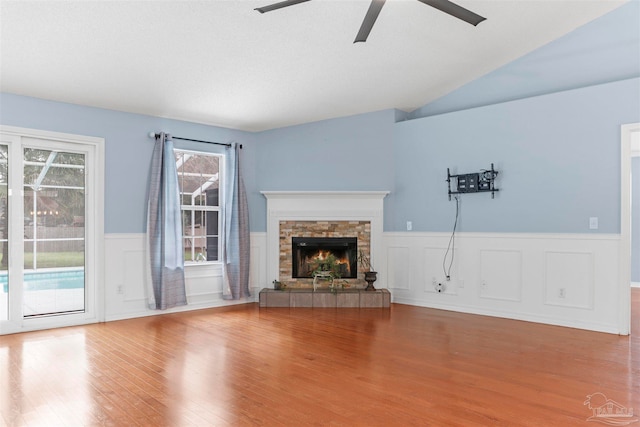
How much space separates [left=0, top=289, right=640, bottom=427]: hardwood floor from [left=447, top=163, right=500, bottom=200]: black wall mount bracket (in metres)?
1.64

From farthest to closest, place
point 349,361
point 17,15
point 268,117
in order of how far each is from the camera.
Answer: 1. point 268,117
2. point 349,361
3. point 17,15

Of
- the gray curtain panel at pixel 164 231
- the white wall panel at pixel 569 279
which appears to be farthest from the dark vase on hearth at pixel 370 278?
the gray curtain panel at pixel 164 231

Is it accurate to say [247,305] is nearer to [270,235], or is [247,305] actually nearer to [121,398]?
[270,235]

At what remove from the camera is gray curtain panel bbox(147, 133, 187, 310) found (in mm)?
5820

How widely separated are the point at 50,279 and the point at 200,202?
211 cm

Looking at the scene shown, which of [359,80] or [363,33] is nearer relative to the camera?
[363,33]

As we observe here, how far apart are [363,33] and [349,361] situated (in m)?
2.68

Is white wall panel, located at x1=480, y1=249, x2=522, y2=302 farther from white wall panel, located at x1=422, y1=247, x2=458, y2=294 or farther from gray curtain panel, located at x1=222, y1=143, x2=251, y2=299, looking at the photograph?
gray curtain panel, located at x1=222, y1=143, x2=251, y2=299

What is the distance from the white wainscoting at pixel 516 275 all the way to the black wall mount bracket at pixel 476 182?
0.57m

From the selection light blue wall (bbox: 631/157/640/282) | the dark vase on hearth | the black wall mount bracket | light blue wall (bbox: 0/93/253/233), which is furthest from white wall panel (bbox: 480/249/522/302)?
light blue wall (bbox: 0/93/253/233)

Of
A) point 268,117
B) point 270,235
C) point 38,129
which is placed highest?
point 268,117

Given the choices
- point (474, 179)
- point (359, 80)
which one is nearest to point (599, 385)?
point (474, 179)

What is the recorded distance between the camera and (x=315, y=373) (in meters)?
3.53

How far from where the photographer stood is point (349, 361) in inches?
151
